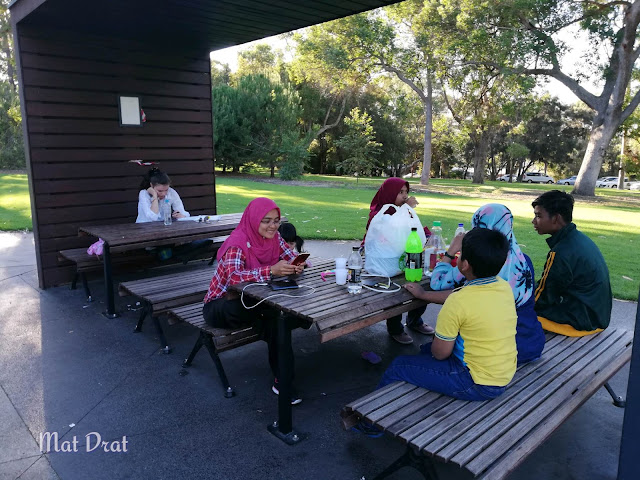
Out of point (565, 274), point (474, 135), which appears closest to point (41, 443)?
point (565, 274)

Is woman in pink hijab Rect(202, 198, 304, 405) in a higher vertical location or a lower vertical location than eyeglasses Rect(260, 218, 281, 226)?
lower

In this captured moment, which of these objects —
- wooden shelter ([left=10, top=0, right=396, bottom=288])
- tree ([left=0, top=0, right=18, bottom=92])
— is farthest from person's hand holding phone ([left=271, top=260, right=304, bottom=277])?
tree ([left=0, top=0, right=18, bottom=92])

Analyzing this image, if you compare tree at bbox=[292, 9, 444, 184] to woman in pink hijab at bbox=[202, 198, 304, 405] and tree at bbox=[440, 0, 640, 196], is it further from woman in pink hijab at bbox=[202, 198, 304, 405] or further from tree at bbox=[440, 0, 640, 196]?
woman in pink hijab at bbox=[202, 198, 304, 405]

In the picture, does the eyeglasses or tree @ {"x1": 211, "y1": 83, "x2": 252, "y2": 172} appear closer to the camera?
the eyeglasses

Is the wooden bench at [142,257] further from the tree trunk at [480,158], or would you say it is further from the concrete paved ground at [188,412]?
the tree trunk at [480,158]

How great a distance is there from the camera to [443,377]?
99.1 inches

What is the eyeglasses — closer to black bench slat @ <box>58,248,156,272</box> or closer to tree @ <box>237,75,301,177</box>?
black bench slat @ <box>58,248,156,272</box>

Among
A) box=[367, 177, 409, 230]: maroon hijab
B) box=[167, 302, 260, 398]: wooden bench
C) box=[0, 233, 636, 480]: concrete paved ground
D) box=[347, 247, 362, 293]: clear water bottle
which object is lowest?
box=[0, 233, 636, 480]: concrete paved ground

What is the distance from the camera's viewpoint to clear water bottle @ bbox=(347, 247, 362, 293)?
122 inches

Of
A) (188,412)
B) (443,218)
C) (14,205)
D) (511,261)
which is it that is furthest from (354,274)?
(14,205)

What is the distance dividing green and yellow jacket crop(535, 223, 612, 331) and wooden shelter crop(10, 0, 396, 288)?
121 inches

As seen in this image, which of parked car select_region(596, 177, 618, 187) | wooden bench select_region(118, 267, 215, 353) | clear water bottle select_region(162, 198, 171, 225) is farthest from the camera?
parked car select_region(596, 177, 618, 187)

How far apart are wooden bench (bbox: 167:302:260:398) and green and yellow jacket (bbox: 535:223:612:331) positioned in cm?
224

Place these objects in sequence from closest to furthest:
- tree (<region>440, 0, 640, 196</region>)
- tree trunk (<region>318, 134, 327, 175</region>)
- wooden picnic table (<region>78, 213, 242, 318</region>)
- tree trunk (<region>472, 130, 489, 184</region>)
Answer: wooden picnic table (<region>78, 213, 242, 318</region>) < tree (<region>440, 0, 640, 196</region>) < tree trunk (<region>472, 130, 489, 184</region>) < tree trunk (<region>318, 134, 327, 175</region>)
